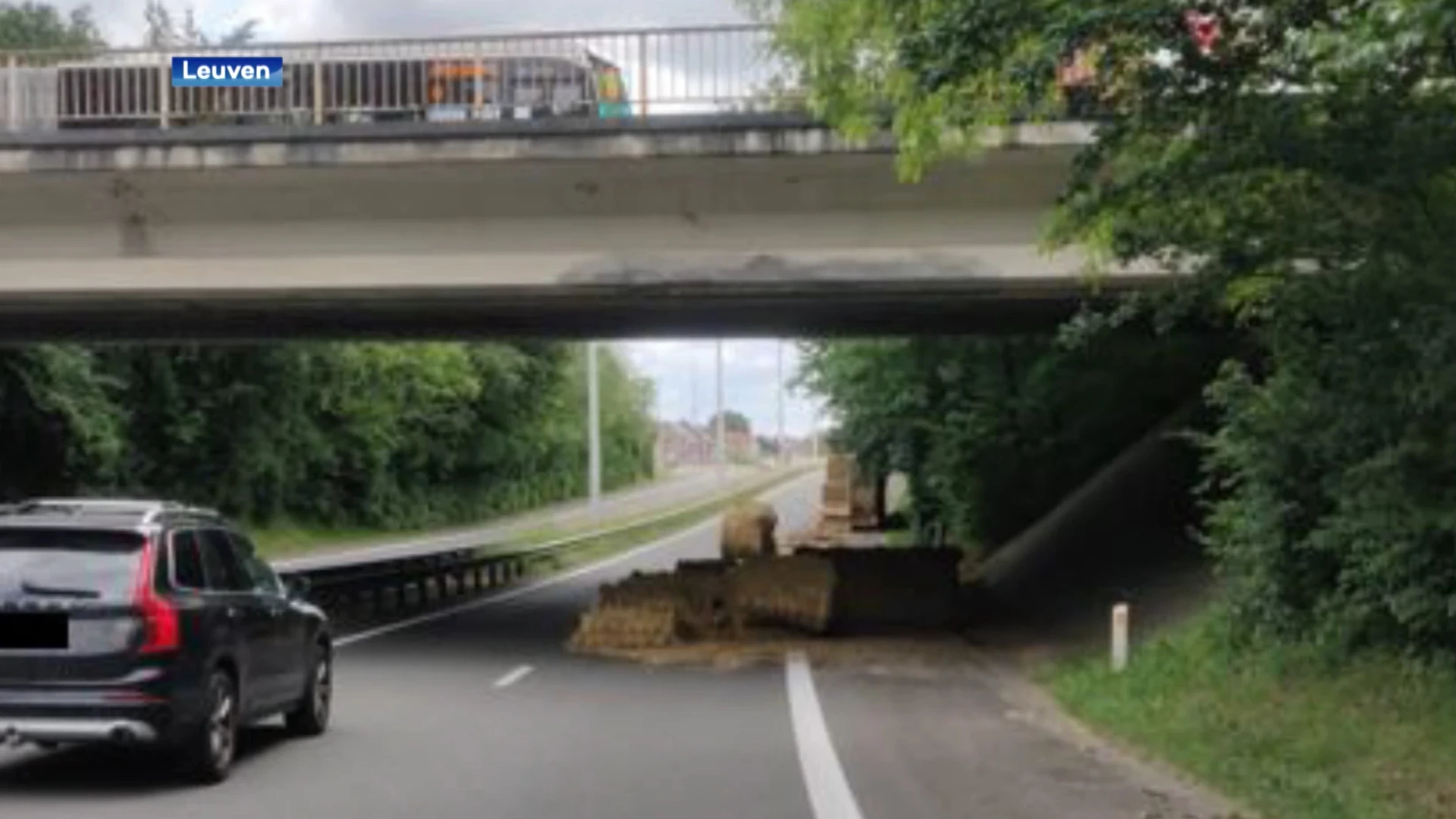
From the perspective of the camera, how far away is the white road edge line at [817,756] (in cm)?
1098

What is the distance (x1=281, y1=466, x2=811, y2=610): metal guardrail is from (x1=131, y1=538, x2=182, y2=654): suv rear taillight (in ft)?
37.9

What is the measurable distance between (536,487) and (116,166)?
7239 cm

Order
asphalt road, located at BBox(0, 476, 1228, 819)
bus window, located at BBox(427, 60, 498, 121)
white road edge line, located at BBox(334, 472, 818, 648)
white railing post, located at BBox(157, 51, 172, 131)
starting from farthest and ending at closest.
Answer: white road edge line, located at BBox(334, 472, 818, 648) → white railing post, located at BBox(157, 51, 172, 131) → bus window, located at BBox(427, 60, 498, 121) → asphalt road, located at BBox(0, 476, 1228, 819)

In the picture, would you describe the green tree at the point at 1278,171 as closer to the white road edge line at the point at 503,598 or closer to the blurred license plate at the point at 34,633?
the blurred license plate at the point at 34,633

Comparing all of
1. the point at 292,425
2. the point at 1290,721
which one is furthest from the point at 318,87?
the point at 292,425

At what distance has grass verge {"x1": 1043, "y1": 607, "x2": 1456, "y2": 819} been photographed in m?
11.0

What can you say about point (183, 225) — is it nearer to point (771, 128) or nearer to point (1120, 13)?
point (771, 128)

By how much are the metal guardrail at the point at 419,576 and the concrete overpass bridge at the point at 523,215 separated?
4042mm

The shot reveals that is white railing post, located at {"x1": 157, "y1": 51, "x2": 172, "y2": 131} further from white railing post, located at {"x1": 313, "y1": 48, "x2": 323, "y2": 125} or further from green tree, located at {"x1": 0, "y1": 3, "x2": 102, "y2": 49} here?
green tree, located at {"x1": 0, "y1": 3, "x2": 102, "y2": 49}

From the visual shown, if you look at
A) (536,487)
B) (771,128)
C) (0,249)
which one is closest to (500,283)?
(771,128)

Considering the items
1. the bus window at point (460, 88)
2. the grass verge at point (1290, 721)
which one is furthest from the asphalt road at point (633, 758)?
the bus window at point (460, 88)

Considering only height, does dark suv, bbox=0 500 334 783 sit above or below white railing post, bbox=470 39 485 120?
below

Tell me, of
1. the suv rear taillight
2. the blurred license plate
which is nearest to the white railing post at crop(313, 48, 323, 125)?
the suv rear taillight

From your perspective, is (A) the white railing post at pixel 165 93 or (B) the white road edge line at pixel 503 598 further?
(B) the white road edge line at pixel 503 598
